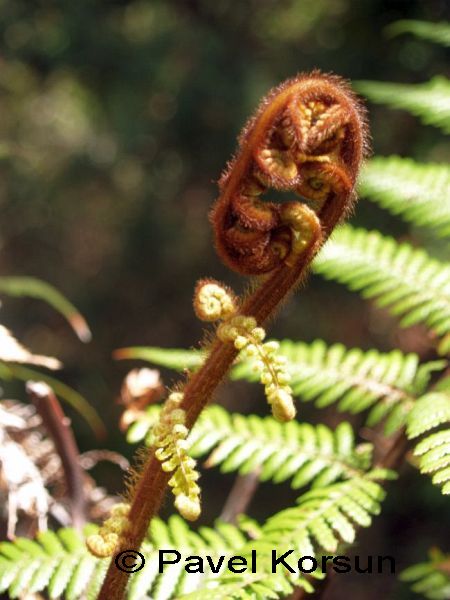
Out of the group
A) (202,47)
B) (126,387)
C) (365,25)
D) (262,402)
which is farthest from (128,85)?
(126,387)

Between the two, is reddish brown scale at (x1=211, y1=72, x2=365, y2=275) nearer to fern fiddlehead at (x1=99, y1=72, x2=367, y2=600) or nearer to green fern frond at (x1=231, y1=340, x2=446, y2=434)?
fern fiddlehead at (x1=99, y1=72, x2=367, y2=600)

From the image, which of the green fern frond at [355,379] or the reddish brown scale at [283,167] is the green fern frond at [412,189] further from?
the reddish brown scale at [283,167]

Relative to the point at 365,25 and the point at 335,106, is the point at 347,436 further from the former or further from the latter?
the point at 365,25

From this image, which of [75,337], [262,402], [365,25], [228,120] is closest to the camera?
[365,25]

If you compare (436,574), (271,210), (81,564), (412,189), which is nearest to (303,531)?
(81,564)

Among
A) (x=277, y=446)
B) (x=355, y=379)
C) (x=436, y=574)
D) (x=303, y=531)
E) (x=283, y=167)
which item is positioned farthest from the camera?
(x=436, y=574)

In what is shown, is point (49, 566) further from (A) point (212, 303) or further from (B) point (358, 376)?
(B) point (358, 376)
